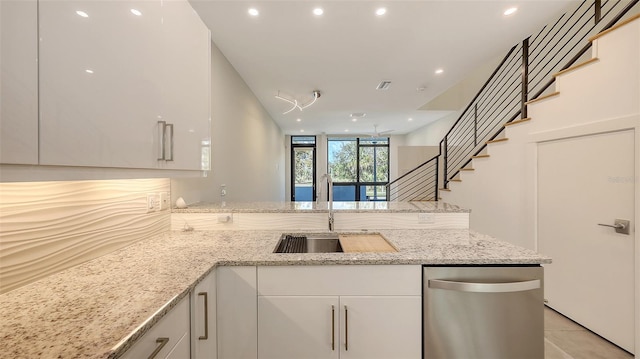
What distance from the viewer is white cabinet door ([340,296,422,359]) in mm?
1218

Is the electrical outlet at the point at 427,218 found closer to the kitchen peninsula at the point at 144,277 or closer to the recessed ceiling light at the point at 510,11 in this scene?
the kitchen peninsula at the point at 144,277

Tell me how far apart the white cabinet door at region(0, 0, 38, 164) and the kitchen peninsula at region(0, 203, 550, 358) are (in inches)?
18.6

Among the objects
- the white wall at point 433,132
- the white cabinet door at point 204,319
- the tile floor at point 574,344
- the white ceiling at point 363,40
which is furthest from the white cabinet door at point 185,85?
the white wall at point 433,132

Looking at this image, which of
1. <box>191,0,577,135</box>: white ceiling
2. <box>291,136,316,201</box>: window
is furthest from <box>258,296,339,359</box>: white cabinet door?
<box>291,136,316,201</box>: window

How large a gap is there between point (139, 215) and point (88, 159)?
859 mm

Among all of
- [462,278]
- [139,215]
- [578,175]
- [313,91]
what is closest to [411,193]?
[313,91]

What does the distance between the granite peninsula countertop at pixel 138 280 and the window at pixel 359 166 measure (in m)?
6.73

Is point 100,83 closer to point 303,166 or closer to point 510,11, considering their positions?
point 510,11

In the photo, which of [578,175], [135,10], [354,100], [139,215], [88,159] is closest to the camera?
[88,159]

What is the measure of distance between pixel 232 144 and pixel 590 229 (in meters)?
3.50

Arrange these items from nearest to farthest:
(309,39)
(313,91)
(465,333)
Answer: (465,333), (309,39), (313,91)

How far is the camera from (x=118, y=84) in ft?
2.89

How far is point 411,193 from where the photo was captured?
648 cm

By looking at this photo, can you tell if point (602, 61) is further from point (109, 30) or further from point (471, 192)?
point (109, 30)
